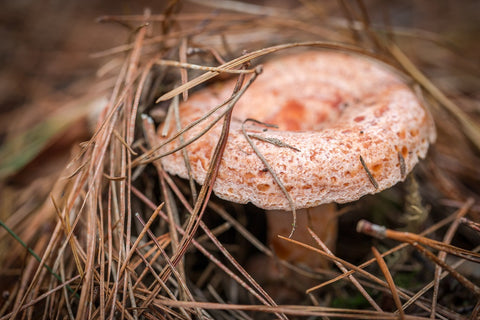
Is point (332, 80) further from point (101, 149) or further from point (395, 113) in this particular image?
point (101, 149)

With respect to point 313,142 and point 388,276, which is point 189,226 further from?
point 388,276

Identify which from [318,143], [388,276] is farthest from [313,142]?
[388,276]

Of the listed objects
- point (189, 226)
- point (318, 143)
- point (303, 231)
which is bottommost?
point (303, 231)

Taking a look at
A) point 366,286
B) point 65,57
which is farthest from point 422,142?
point 65,57

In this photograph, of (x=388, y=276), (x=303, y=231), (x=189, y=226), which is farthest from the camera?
(x=303, y=231)

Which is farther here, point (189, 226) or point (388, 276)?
point (189, 226)

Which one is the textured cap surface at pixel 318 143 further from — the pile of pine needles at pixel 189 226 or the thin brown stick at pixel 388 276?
the thin brown stick at pixel 388 276

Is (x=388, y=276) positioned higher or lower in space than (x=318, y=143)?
lower

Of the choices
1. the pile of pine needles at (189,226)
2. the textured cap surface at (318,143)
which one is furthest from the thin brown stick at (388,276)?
the textured cap surface at (318,143)
